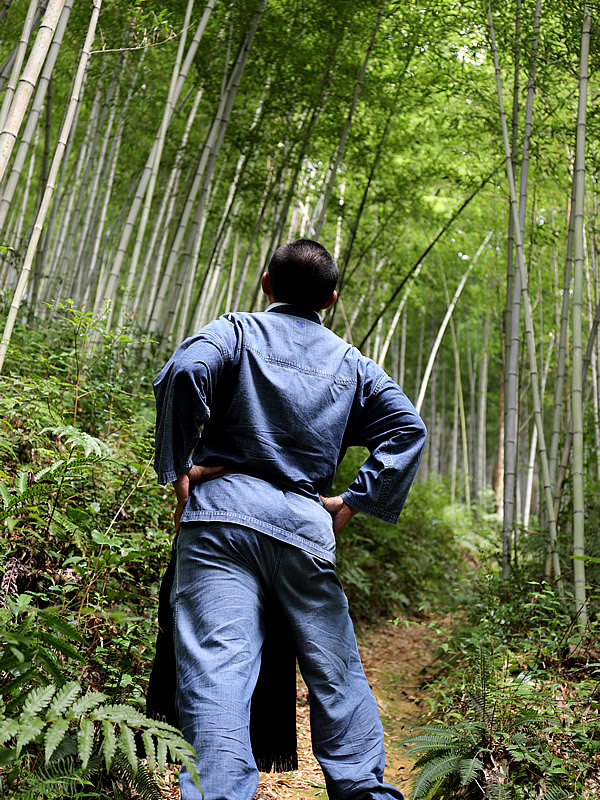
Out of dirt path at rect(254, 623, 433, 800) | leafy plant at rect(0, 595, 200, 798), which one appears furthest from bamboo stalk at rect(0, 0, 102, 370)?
dirt path at rect(254, 623, 433, 800)

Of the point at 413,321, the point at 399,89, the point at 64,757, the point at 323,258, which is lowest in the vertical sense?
the point at 64,757

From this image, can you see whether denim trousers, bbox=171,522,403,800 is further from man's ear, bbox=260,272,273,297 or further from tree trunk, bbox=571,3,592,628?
tree trunk, bbox=571,3,592,628

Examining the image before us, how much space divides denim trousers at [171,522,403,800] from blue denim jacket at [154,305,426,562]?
0.05m

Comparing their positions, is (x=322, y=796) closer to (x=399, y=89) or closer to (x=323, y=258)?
(x=323, y=258)

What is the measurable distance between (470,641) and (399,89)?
15.3 feet

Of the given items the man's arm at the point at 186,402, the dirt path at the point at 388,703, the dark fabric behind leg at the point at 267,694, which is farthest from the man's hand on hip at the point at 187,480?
the dirt path at the point at 388,703

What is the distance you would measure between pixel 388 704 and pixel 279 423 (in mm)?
2569

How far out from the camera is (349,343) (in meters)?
3.47

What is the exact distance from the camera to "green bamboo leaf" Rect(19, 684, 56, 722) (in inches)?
45.3

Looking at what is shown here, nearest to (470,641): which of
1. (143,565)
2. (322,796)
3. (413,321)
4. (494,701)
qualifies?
(494,701)

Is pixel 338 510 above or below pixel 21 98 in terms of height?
below

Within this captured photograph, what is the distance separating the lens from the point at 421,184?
7.20 metres

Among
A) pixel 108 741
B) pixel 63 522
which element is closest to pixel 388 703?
pixel 63 522

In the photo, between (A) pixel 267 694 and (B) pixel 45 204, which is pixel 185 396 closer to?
(A) pixel 267 694
